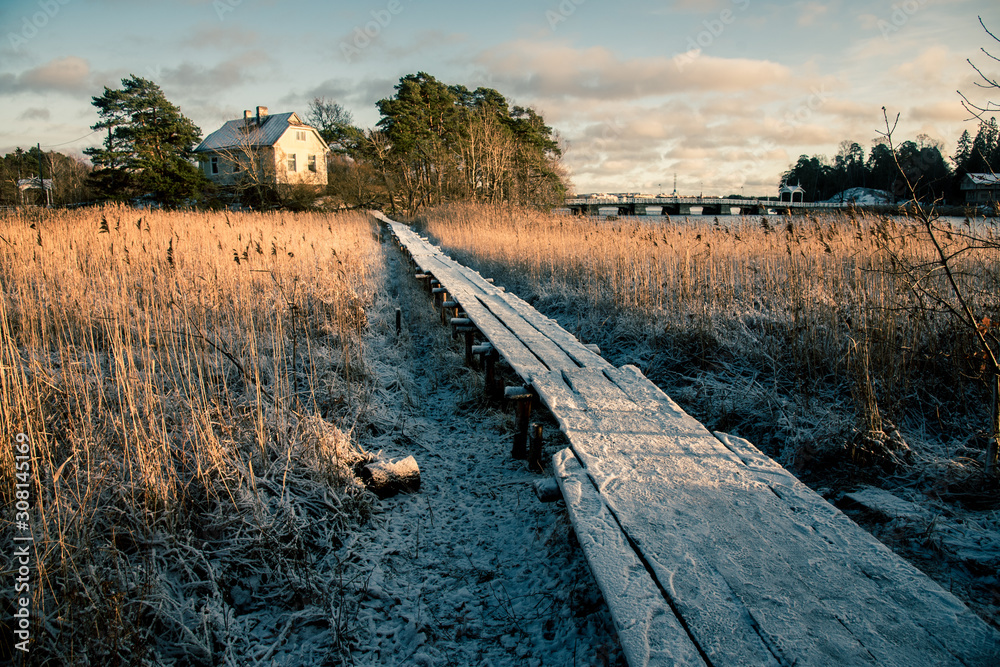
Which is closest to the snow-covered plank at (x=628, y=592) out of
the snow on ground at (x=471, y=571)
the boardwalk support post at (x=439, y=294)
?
the snow on ground at (x=471, y=571)

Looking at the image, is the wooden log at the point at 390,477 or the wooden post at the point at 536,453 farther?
the wooden post at the point at 536,453

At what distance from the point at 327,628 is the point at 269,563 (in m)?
0.42

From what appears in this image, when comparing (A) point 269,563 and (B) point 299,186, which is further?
(B) point 299,186

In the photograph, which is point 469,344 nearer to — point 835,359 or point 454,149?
point 835,359

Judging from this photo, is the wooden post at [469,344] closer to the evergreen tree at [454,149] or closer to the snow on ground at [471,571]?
the snow on ground at [471,571]

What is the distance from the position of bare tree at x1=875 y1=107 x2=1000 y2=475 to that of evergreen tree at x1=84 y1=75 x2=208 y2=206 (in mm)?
29335

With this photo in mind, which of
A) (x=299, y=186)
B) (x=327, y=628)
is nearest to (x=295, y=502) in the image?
(x=327, y=628)

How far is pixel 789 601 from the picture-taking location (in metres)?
1.43

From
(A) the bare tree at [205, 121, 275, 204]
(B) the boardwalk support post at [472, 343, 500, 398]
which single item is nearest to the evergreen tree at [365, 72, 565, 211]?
(A) the bare tree at [205, 121, 275, 204]

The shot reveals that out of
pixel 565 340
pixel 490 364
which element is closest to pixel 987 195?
pixel 565 340

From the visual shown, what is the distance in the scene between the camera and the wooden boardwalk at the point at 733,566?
1296mm

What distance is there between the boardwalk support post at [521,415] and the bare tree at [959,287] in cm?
213

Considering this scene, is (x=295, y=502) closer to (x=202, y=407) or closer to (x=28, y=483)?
(x=202, y=407)

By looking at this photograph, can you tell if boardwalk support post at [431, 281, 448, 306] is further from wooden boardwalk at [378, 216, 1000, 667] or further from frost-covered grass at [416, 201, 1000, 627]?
wooden boardwalk at [378, 216, 1000, 667]
